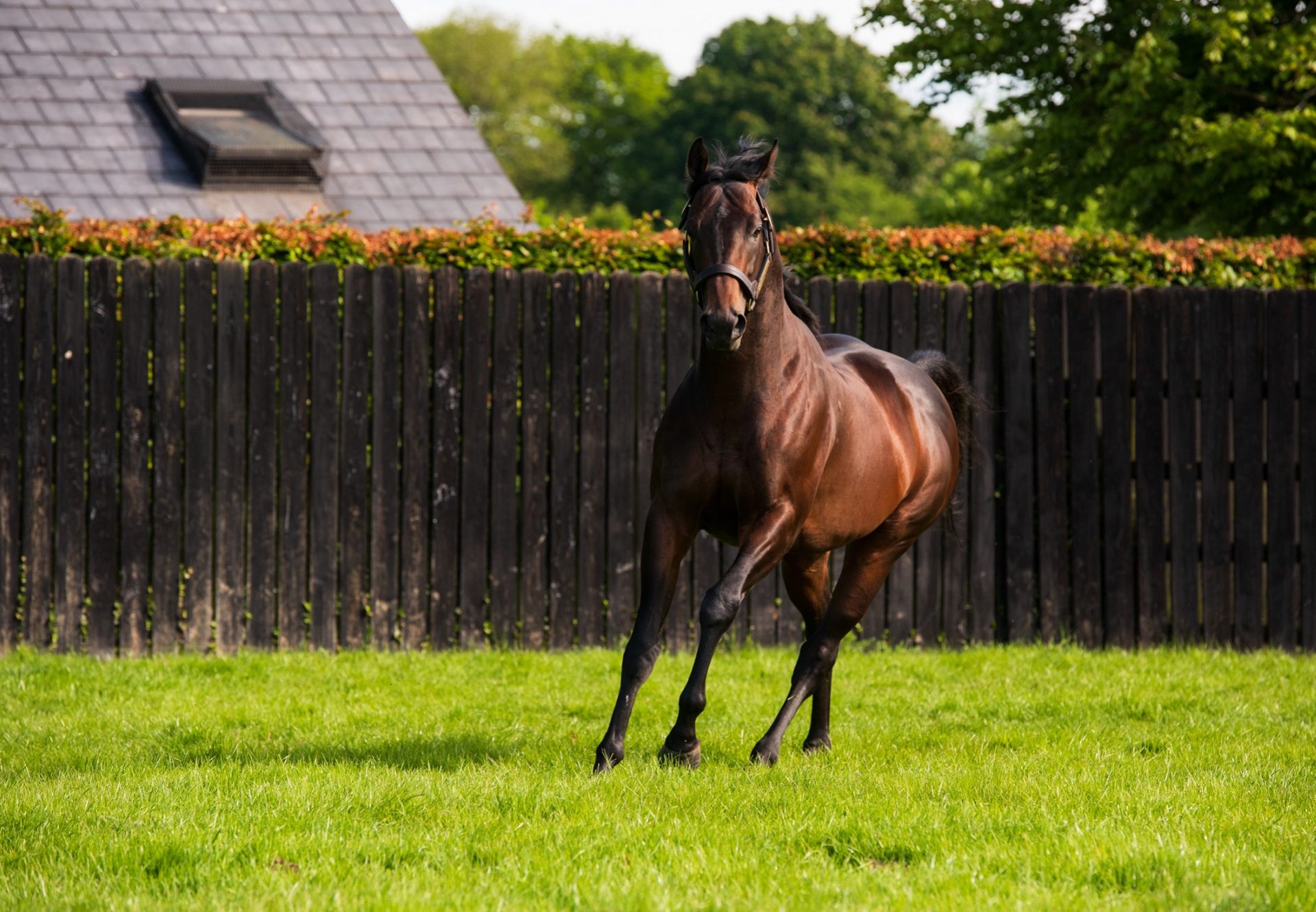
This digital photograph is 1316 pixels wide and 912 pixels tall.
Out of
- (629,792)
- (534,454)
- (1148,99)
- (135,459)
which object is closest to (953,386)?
(534,454)

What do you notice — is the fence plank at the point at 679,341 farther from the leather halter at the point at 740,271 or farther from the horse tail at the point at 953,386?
the leather halter at the point at 740,271

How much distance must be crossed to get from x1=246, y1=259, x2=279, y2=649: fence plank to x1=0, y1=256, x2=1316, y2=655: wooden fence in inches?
0.7

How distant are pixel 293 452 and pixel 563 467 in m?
1.68

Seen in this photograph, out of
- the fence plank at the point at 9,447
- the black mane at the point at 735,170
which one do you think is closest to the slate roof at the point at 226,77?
the fence plank at the point at 9,447

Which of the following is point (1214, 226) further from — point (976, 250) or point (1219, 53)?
point (976, 250)

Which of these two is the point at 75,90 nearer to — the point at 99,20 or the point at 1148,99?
the point at 99,20

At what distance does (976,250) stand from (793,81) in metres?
39.0

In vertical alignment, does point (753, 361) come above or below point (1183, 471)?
above

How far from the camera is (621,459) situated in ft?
30.1

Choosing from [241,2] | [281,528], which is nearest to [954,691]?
[281,528]

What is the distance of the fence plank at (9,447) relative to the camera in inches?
334

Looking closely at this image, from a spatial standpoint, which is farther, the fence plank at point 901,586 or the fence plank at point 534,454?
the fence plank at point 901,586

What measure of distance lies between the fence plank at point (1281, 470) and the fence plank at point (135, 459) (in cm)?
725

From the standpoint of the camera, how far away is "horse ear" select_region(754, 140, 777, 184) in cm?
550
